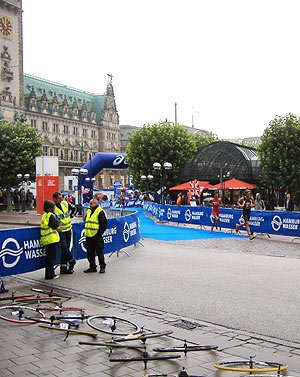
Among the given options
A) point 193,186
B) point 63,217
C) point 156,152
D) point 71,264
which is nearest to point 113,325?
point 71,264

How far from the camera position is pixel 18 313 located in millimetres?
7879

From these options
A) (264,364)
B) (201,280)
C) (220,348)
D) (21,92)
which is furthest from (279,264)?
(21,92)

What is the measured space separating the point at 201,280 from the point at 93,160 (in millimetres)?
34606

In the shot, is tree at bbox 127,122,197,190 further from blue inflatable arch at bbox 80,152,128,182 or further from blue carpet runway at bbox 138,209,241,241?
blue carpet runway at bbox 138,209,241,241

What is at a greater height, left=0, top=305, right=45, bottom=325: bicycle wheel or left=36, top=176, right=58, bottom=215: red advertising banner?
left=36, top=176, right=58, bottom=215: red advertising banner

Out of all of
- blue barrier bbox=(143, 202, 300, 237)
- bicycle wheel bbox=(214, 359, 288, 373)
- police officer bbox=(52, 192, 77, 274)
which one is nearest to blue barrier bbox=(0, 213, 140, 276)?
police officer bbox=(52, 192, 77, 274)

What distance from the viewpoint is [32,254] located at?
1142 centimetres

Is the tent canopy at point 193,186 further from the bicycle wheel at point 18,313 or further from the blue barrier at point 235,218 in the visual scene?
the bicycle wheel at point 18,313

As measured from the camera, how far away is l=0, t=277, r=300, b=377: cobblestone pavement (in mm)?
5391

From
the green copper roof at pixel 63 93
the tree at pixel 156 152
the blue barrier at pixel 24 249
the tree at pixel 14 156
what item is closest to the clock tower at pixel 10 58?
the green copper roof at pixel 63 93

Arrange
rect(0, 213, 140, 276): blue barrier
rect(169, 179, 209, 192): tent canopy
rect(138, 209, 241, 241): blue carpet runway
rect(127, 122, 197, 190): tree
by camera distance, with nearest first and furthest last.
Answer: rect(0, 213, 140, 276): blue barrier
rect(138, 209, 241, 241): blue carpet runway
rect(169, 179, 209, 192): tent canopy
rect(127, 122, 197, 190): tree

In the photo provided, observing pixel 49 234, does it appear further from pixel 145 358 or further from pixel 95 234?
pixel 145 358

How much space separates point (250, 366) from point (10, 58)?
89.0 meters

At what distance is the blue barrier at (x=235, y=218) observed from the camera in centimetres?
2055
